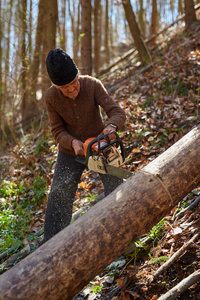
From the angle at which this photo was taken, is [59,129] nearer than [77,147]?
No

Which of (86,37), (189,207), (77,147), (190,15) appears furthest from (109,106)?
Result: (190,15)

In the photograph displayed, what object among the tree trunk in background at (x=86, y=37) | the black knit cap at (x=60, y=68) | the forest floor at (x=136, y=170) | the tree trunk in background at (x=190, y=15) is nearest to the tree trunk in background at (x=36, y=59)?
the tree trunk in background at (x=86, y=37)

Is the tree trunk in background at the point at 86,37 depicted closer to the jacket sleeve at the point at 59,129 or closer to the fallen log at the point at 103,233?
the jacket sleeve at the point at 59,129

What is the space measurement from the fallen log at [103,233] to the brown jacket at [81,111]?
0.94m

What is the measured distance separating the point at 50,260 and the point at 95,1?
1348 centimetres

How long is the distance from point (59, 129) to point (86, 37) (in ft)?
16.6

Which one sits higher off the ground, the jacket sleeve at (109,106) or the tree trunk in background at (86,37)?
the tree trunk in background at (86,37)

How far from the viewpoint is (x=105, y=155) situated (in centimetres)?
285

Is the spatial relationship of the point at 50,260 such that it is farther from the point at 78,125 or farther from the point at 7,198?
the point at 7,198

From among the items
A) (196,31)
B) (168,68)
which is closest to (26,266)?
(168,68)

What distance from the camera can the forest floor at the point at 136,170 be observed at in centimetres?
249

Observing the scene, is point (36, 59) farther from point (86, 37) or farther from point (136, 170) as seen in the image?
point (136, 170)

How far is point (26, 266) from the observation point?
209cm

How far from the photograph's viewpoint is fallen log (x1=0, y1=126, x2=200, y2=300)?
2.03m
